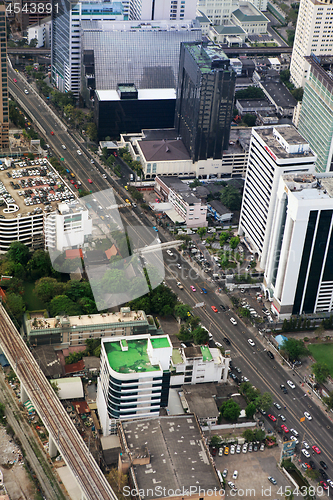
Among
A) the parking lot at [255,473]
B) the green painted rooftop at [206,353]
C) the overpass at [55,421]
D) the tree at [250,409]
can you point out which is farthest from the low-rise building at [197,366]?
the overpass at [55,421]

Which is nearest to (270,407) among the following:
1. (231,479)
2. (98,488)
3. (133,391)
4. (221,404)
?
(221,404)

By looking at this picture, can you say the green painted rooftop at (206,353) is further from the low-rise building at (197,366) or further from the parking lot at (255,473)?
the parking lot at (255,473)

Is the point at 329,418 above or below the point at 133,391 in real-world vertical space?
below

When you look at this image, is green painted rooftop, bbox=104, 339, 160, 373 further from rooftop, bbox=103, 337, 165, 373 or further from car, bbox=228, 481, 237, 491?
car, bbox=228, 481, 237, 491

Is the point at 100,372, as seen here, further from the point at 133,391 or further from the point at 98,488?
the point at 98,488

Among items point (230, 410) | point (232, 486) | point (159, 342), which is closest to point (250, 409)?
point (230, 410)

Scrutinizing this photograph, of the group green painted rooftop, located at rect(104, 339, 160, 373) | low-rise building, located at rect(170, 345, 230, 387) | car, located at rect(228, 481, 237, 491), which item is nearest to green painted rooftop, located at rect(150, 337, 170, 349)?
green painted rooftop, located at rect(104, 339, 160, 373)
